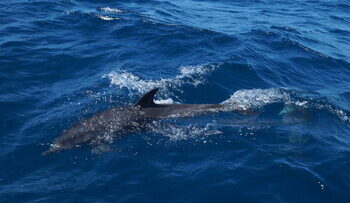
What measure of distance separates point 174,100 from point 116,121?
3.32 metres

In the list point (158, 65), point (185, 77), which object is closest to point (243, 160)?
point (185, 77)

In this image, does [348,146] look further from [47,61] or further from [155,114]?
[47,61]

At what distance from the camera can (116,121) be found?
1260 centimetres

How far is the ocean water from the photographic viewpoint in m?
10.5

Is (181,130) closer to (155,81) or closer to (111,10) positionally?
(155,81)

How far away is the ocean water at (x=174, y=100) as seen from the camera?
1051 cm

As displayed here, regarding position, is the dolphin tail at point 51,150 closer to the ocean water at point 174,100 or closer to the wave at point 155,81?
the ocean water at point 174,100

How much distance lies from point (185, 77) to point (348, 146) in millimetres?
6858

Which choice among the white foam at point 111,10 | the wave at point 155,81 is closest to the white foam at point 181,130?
the wave at point 155,81

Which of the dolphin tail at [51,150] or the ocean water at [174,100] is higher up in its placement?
the ocean water at [174,100]

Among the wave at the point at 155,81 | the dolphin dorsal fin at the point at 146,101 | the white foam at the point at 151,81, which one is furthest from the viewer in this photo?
the white foam at the point at 151,81

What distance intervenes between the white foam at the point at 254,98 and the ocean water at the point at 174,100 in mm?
86

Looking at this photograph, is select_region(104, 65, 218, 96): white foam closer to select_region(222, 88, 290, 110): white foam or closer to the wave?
the wave

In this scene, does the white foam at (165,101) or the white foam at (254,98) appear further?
the white foam at (165,101)
